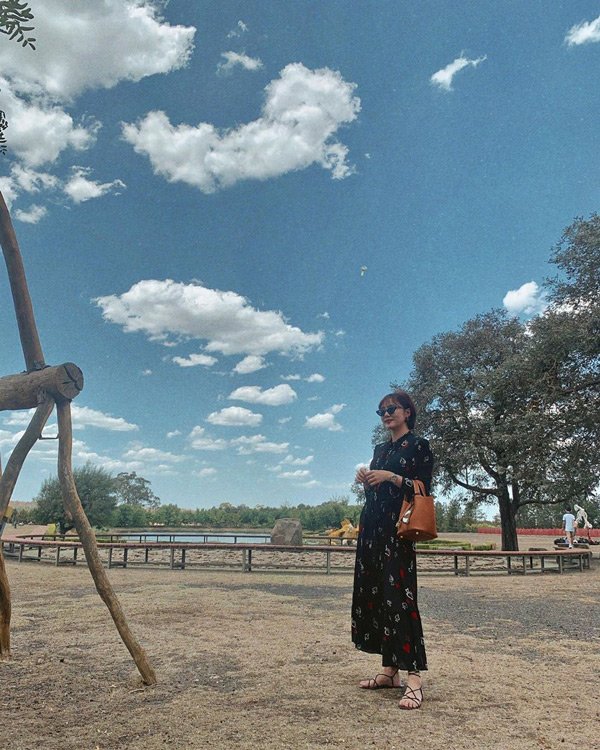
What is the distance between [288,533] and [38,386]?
15.4 meters

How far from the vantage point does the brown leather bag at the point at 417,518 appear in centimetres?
341

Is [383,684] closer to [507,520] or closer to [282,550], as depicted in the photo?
[282,550]

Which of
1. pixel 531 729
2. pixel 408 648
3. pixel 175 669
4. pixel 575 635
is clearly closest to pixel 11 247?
pixel 175 669

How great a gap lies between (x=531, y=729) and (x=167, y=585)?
8093mm

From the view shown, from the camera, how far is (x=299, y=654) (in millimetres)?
4844

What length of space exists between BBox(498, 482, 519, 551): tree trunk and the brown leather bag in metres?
17.6

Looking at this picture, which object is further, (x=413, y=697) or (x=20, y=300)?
(x=20, y=300)

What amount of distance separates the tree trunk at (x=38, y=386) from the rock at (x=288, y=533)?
15196 mm

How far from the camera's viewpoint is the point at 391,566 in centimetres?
358

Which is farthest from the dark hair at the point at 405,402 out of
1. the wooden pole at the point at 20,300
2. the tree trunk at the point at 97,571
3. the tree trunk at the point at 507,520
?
the tree trunk at the point at 507,520

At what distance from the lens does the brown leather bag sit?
3.41m

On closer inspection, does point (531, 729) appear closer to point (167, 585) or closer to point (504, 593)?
point (504, 593)

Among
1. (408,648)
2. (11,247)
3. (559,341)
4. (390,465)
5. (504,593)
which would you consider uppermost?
(559,341)

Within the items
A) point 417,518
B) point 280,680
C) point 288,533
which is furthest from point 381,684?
point 288,533
